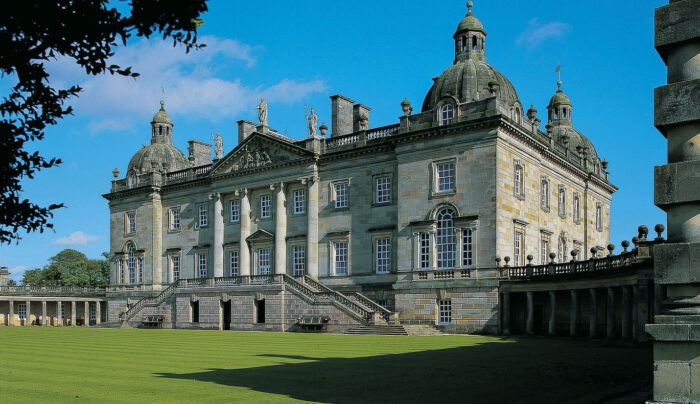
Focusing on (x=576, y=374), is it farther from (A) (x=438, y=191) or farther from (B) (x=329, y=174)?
(B) (x=329, y=174)

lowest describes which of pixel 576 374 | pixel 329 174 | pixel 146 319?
pixel 146 319

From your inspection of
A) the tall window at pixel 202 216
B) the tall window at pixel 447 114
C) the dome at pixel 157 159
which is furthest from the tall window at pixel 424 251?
the dome at pixel 157 159

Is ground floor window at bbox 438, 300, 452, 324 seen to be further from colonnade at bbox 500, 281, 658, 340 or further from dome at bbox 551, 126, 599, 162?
dome at bbox 551, 126, 599, 162

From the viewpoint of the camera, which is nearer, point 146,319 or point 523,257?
point 523,257

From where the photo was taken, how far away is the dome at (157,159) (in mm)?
64375

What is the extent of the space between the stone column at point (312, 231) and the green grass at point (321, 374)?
74.2 feet

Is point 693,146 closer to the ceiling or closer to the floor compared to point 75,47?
closer to the floor

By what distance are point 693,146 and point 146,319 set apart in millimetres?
50075

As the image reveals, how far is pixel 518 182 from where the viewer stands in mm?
41938

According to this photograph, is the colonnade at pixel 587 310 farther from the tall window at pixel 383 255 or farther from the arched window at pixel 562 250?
the arched window at pixel 562 250

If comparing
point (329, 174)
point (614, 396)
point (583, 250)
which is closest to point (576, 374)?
point (614, 396)

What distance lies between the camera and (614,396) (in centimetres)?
1263

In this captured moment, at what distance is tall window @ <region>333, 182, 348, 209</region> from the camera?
155 feet

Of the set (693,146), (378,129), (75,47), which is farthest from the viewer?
(378,129)
